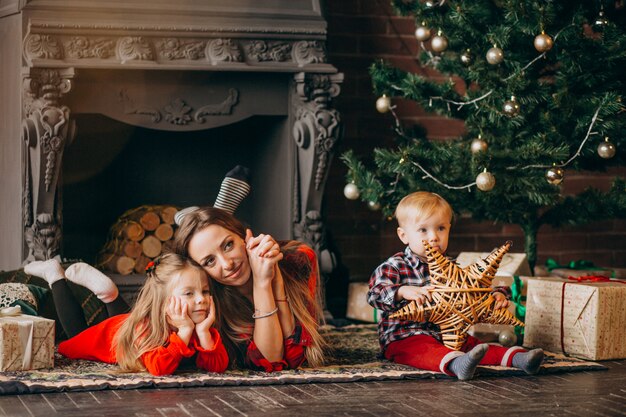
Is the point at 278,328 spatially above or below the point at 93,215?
below

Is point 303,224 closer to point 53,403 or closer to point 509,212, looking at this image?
point 509,212

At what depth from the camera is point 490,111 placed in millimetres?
4082

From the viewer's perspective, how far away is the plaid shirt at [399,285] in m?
3.30

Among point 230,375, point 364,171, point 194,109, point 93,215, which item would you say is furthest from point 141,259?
point 230,375

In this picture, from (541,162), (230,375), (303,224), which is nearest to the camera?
(230,375)

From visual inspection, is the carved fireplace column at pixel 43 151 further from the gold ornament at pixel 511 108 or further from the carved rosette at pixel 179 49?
the gold ornament at pixel 511 108

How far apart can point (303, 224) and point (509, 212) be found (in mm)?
907

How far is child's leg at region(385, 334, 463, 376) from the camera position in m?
3.06

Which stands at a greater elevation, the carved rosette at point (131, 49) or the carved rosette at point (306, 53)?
the carved rosette at point (306, 53)

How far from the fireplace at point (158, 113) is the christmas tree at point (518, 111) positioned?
0.32m

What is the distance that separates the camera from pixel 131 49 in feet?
13.3

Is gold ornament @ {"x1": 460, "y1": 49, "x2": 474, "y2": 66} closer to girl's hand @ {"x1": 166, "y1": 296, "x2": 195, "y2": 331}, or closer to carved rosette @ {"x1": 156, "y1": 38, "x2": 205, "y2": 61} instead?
carved rosette @ {"x1": 156, "y1": 38, "x2": 205, "y2": 61}

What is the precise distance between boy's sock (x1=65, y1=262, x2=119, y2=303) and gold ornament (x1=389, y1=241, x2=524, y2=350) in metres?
1.05

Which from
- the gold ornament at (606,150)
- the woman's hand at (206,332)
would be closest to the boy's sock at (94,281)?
the woman's hand at (206,332)
